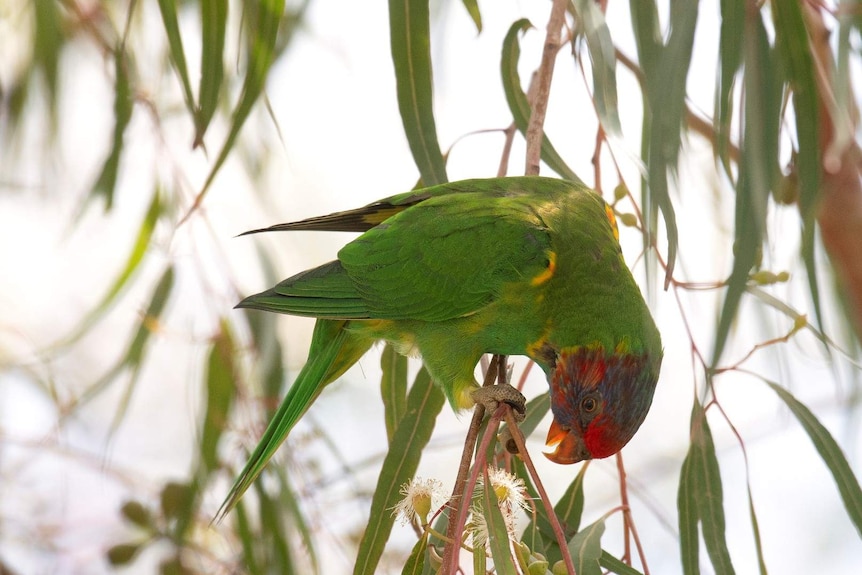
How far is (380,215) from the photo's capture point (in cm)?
164

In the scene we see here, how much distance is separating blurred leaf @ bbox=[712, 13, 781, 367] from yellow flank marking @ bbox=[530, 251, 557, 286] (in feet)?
1.10

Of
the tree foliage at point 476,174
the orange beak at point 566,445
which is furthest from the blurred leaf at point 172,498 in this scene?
the orange beak at point 566,445

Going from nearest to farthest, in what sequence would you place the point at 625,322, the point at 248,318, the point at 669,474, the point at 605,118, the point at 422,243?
the point at 605,118 → the point at 625,322 → the point at 422,243 → the point at 248,318 → the point at 669,474

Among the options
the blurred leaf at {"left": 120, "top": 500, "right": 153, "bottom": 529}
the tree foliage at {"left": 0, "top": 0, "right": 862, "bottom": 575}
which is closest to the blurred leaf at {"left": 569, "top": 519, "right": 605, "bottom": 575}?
the tree foliage at {"left": 0, "top": 0, "right": 862, "bottom": 575}

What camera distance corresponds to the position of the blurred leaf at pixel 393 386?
5.26ft

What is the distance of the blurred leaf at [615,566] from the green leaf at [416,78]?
0.69m

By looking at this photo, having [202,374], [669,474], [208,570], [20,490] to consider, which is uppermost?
[669,474]

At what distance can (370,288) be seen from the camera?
151cm

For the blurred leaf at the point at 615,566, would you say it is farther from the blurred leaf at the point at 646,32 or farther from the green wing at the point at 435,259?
the blurred leaf at the point at 646,32

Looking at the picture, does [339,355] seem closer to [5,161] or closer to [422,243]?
[422,243]

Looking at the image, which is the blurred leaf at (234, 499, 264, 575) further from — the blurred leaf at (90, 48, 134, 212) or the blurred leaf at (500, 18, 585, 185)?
the blurred leaf at (500, 18, 585, 185)

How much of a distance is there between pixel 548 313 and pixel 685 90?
1.42 ft

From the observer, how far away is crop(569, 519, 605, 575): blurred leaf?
1.23 meters

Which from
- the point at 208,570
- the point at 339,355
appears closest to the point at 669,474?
the point at 208,570
